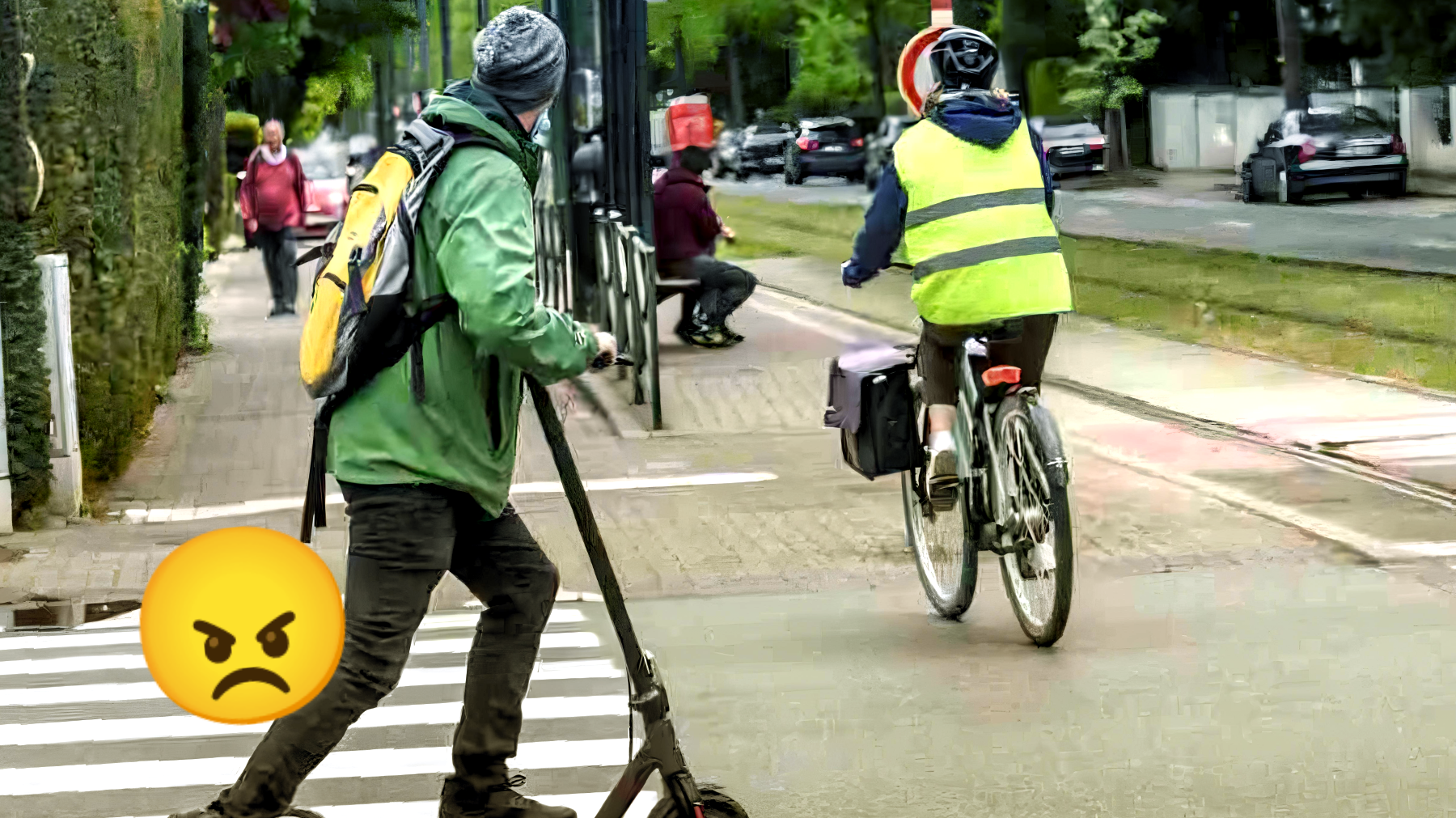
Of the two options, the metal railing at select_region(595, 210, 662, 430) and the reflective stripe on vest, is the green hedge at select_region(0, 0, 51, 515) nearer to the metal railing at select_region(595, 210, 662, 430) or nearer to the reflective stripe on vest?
the metal railing at select_region(595, 210, 662, 430)

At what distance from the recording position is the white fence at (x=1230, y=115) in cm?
3962

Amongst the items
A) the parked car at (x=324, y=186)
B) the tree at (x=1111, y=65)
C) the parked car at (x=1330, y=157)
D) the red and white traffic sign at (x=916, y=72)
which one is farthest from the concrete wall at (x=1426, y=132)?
the red and white traffic sign at (x=916, y=72)

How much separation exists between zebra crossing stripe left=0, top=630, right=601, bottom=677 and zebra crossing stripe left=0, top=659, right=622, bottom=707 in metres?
0.22

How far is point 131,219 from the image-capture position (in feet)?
37.2

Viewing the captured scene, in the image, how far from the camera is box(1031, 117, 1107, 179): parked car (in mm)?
43844

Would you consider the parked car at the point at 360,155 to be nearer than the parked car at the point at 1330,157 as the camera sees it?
No

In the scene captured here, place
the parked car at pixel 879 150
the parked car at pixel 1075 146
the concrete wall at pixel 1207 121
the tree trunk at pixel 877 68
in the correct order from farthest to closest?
the tree trunk at pixel 877 68, the parked car at pixel 879 150, the parked car at pixel 1075 146, the concrete wall at pixel 1207 121

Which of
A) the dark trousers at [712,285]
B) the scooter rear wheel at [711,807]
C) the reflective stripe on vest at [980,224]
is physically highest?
the reflective stripe on vest at [980,224]

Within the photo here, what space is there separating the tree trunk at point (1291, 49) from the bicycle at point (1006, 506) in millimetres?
35463

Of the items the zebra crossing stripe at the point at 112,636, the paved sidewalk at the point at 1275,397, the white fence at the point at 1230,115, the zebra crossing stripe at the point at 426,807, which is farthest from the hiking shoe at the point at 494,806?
the white fence at the point at 1230,115

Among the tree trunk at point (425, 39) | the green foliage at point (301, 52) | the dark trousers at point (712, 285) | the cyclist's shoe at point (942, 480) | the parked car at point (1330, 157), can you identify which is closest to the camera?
the cyclist's shoe at point (942, 480)

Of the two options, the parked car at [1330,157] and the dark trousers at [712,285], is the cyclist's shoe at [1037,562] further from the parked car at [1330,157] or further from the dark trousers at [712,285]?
the parked car at [1330,157]

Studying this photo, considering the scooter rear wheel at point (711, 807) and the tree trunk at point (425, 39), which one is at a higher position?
the tree trunk at point (425, 39)

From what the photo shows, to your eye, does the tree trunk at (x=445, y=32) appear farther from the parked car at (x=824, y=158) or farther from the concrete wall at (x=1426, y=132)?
the concrete wall at (x=1426, y=132)
